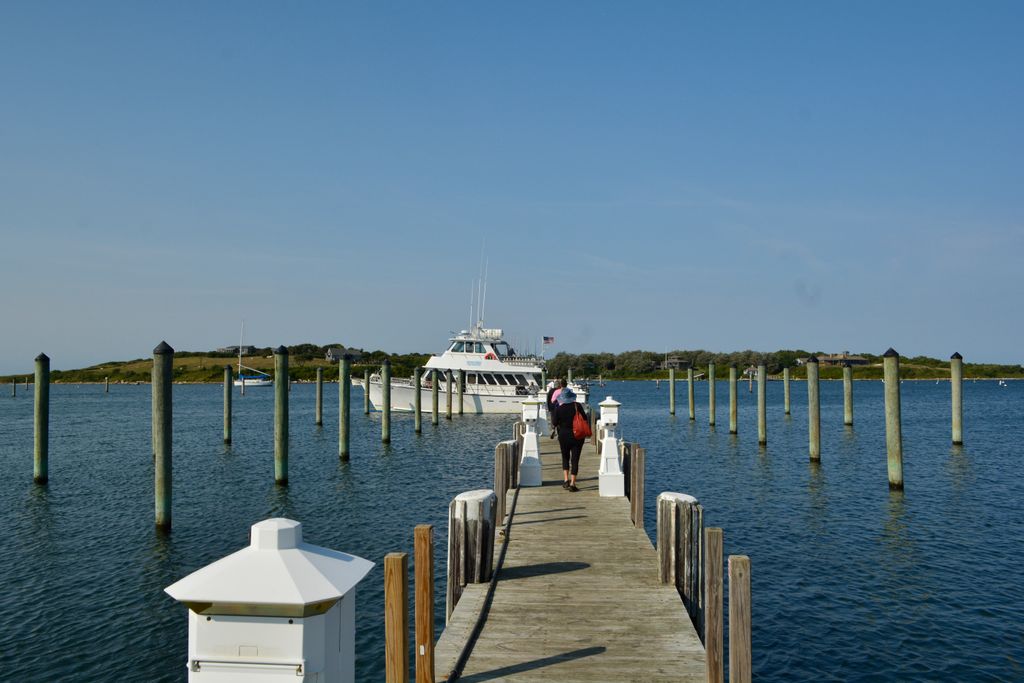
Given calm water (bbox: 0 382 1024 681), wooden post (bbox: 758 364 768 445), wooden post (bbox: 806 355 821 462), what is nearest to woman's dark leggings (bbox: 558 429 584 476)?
calm water (bbox: 0 382 1024 681)

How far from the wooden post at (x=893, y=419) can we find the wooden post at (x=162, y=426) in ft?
53.0

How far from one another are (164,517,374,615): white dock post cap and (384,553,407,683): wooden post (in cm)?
116

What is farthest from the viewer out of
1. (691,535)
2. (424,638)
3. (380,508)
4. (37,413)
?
(37,413)

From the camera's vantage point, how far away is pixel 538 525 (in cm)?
1117

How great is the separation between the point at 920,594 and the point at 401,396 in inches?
1625

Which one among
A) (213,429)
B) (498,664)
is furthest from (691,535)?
(213,429)

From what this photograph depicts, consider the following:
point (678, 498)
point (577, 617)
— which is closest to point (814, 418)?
point (678, 498)

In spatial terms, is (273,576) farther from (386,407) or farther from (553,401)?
(386,407)

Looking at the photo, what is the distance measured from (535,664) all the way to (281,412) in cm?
1577

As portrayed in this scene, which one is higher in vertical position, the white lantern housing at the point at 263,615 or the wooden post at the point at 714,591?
the white lantern housing at the point at 263,615

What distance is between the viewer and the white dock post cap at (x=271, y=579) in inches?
133

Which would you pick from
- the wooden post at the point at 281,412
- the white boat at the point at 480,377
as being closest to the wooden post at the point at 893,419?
the wooden post at the point at 281,412

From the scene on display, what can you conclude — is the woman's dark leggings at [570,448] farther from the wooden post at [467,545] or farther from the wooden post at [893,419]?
the wooden post at [893,419]

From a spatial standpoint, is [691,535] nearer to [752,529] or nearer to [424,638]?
[424,638]
